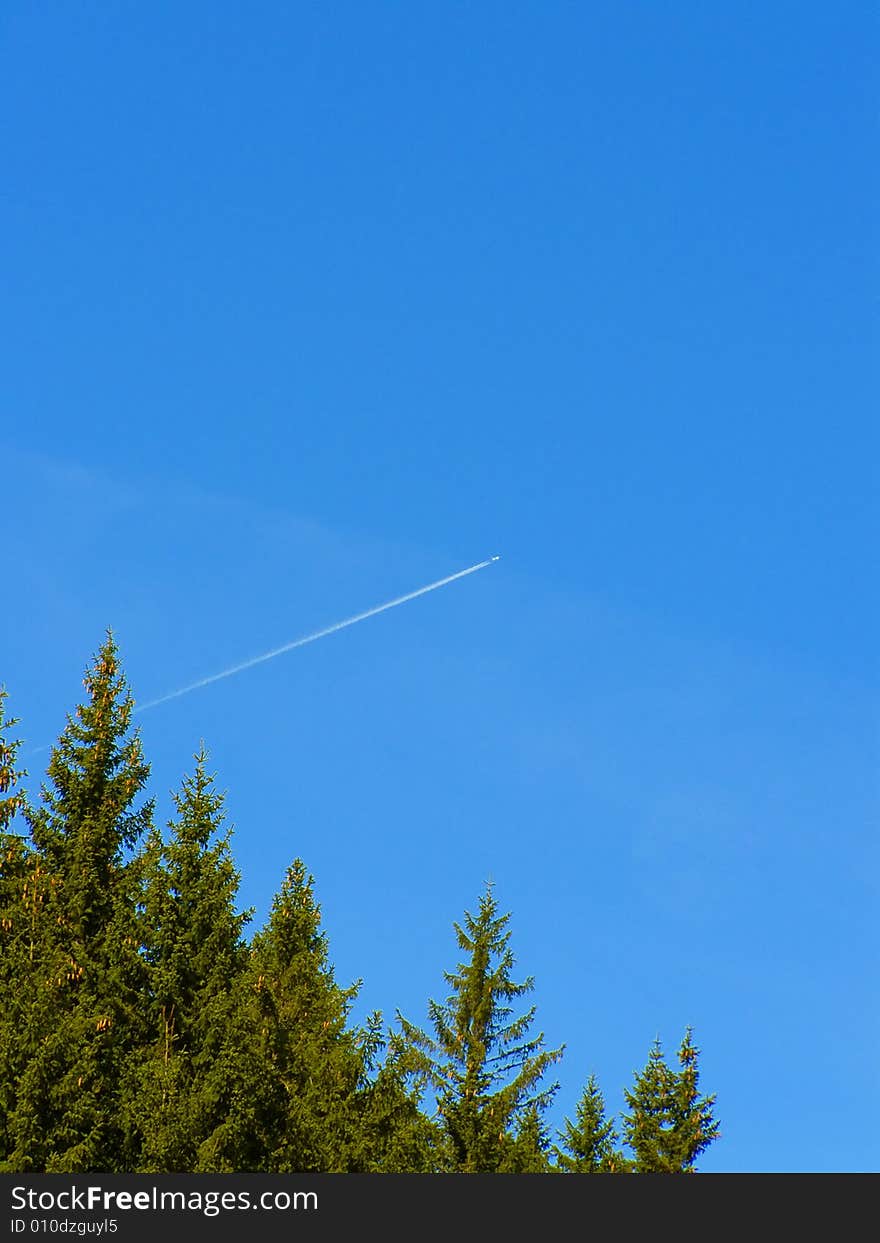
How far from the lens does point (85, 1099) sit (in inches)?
1403

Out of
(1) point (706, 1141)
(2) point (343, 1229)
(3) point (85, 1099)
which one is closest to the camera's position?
(2) point (343, 1229)

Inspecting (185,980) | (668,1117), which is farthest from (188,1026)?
(668,1117)

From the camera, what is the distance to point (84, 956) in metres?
39.7

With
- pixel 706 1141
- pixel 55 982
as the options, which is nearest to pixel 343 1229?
pixel 55 982

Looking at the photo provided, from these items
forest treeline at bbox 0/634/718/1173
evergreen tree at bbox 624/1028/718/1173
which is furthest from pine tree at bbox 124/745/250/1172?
evergreen tree at bbox 624/1028/718/1173

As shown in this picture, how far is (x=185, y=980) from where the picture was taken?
3884cm

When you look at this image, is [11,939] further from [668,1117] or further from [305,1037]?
[668,1117]

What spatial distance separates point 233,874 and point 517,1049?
1408cm

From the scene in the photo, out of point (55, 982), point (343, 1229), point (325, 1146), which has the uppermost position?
point (55, 982)

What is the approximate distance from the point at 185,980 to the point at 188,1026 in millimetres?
1089

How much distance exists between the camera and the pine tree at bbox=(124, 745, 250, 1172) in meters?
35.6

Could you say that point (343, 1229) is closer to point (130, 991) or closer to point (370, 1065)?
point (130, 991)

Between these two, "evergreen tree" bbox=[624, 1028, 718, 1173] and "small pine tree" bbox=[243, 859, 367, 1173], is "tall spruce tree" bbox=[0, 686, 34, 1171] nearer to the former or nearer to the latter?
"small pine tree" bbox=[243, 859, 367, 1173]

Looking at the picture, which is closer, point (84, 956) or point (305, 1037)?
point (84, 956)
